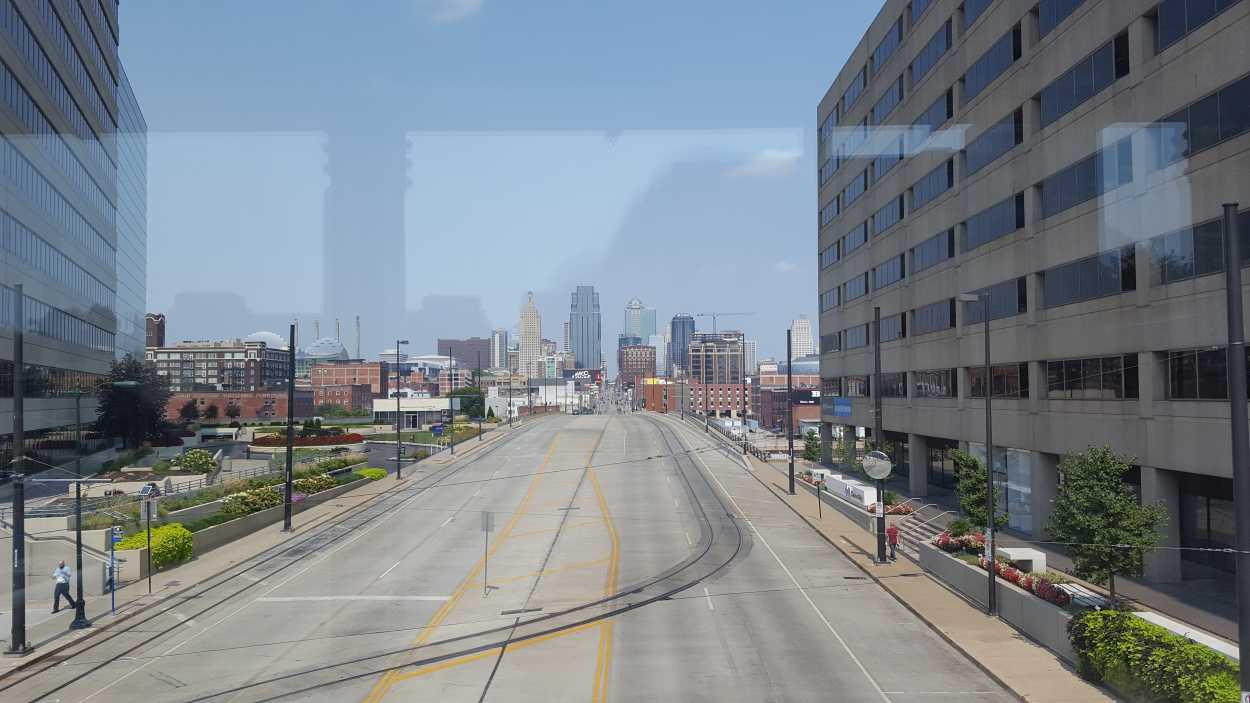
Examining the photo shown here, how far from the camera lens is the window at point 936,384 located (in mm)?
41656

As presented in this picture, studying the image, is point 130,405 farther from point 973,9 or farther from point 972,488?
point 973,9

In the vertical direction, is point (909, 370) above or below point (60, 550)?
above

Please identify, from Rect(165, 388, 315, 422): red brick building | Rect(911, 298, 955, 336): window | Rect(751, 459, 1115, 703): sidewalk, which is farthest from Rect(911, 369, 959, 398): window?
Rect(165, 388, 315, 422): red brick building

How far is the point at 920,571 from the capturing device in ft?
90.0

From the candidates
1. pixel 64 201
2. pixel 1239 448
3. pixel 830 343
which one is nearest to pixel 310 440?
pixel 64 201

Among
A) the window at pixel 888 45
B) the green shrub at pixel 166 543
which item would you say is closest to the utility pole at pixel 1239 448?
the green shrub at pixel 166 543

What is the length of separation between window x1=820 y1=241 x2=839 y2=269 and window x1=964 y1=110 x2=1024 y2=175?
83.0ft

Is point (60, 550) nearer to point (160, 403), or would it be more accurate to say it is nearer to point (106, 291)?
point (106, 291)

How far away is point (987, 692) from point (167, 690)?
46.3 ft

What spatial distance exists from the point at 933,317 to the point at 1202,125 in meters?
A: 22.3

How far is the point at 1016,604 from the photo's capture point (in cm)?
2012

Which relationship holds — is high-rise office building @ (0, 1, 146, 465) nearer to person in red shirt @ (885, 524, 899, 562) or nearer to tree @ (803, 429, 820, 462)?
person in red shirt @ (885, 524, 899, 562)

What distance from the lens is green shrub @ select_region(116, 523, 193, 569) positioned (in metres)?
26.3

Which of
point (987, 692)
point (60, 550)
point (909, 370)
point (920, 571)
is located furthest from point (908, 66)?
point (60, 550)
